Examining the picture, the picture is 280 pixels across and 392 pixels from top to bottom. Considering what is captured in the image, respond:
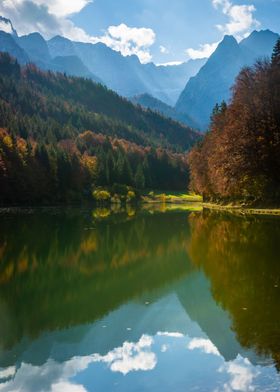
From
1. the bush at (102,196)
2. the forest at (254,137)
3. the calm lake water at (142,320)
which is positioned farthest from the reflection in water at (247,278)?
the bush at (102,196)

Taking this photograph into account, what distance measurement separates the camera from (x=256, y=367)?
32.5ft

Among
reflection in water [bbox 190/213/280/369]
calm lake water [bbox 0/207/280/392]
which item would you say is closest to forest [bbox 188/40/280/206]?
reflection in water [bbox 190/213/280/369]

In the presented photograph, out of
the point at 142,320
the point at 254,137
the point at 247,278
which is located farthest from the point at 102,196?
the point at 142,320

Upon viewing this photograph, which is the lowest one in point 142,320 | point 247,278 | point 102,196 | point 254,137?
point 142,320

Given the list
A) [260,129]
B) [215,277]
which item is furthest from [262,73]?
[215,277]

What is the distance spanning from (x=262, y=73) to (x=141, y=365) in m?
45.1

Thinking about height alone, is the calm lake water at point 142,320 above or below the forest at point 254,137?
below

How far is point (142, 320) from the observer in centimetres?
1373

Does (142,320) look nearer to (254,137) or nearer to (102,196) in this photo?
(254,137)

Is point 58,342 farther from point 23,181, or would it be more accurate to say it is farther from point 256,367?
point 23,181

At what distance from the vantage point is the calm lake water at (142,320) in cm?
960

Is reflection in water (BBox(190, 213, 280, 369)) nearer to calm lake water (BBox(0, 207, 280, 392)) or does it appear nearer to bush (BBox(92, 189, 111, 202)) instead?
calm lake water (BBox(0, 207, 280, 392))

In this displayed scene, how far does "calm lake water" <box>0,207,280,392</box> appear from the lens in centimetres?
960

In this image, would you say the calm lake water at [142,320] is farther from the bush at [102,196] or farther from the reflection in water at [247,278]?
the bush at [102,196]
